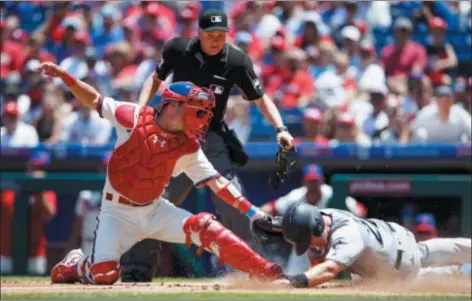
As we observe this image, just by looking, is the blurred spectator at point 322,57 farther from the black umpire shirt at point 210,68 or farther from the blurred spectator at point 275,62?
the black umpire shirt at point 210,68

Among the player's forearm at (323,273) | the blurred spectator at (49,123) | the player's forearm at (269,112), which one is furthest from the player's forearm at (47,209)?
the player's forearm at (323,273)

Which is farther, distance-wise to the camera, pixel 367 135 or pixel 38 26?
pixel 38 26

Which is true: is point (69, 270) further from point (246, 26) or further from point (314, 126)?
point (246, 26)

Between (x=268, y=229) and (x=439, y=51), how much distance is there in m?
6.16

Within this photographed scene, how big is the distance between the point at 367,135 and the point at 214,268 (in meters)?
2.38

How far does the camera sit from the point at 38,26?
15328 mm

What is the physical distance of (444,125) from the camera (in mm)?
10727

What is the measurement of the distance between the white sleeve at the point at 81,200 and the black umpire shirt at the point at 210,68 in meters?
3.24

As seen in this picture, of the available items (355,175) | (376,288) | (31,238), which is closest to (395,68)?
(355,175)

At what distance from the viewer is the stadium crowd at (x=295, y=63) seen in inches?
441

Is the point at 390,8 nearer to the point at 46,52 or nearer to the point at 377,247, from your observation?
the point at 46,52

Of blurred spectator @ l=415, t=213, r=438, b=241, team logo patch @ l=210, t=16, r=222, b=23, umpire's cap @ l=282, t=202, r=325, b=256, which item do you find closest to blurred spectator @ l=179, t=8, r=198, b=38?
blurred spectator @ l=415, t=213, r=438, b=241

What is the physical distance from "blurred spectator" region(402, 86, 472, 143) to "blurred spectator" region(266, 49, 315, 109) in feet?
5.21

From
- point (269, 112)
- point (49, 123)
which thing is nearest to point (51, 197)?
point (49, 123)
